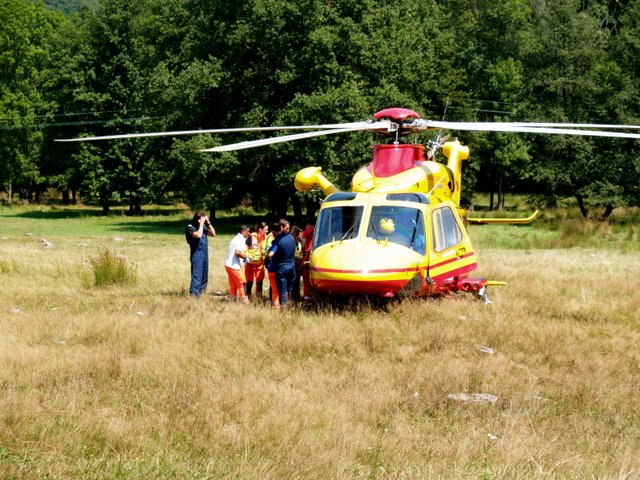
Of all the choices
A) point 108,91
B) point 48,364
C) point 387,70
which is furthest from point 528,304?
point 108,91

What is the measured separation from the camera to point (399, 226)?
14.8m

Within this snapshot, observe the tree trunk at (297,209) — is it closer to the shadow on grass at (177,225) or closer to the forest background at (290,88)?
the forest background at (290,88)

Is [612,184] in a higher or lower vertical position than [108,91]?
lower

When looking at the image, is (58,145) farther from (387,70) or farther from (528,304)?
(528,304)

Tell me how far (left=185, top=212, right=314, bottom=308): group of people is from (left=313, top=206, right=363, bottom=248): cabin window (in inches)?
23.0

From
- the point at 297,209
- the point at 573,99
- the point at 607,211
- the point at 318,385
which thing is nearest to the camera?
the point at 318,385

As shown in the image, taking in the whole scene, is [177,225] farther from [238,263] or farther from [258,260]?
[238,263]

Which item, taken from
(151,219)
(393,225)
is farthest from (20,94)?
(393,225)

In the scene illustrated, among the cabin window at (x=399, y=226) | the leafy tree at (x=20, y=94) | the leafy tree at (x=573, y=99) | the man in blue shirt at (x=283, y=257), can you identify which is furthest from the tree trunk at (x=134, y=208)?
the cabin window at (x=399, y=226)

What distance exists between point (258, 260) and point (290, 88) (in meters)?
24.1

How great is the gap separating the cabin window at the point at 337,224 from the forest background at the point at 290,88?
20.5 meters

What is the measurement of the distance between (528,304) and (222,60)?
27378 mm

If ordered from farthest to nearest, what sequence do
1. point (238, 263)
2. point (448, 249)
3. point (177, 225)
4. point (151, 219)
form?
point (151, 219)
point (177, 225)
point (238, 263)
point (448, 249)

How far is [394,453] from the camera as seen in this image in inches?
286
